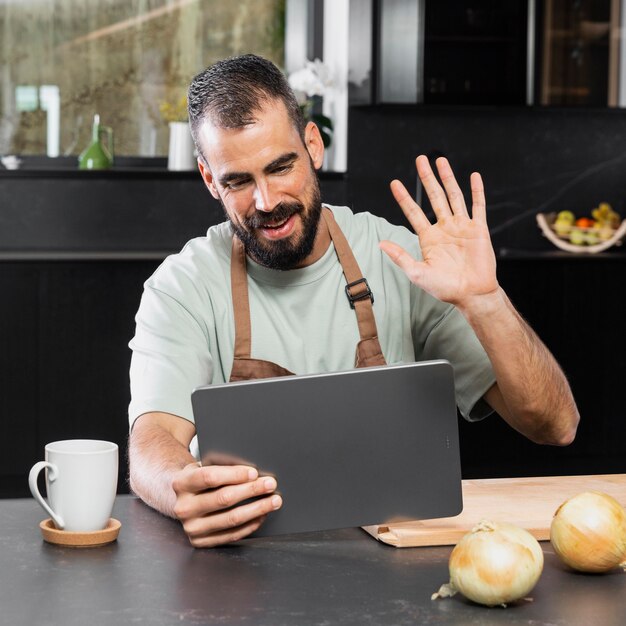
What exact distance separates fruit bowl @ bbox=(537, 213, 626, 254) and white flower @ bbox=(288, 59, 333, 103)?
0.99 m

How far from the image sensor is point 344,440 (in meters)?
1.45

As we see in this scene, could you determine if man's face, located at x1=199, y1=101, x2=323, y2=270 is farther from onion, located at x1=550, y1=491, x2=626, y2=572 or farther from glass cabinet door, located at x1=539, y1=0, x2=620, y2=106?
glass cabinet door, located at x1=539, y1=0, x2=620, y2=106

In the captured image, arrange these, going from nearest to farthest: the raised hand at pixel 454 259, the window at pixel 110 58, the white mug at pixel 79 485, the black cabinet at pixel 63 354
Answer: the white mug at pixel 79 485 < the raised hand at pixel 454 259 < the black cabinet at pixel 63 354 < the window at pixel 110 58

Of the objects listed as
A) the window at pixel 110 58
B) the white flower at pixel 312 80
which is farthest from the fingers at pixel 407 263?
the window at pixel 110 58

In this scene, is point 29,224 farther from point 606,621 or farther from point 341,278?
point 606,621

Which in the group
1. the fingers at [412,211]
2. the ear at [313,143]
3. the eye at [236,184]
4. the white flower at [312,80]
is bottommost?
the fingers at [412,211]

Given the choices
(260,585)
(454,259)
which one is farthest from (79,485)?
(454,259)

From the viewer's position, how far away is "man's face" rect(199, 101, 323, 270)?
195 cm

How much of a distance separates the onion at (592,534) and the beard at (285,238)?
796mm

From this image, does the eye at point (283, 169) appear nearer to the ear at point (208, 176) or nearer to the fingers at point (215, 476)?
the ear at point (208, 176)

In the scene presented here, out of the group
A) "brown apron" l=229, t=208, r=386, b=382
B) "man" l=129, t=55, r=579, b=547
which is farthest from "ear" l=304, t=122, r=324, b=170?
"brown apron" l=229, t=208, r=386, b=382

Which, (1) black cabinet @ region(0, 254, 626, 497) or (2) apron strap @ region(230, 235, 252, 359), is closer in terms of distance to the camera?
(2) apron strap @ region(230, 235, 252, 359)

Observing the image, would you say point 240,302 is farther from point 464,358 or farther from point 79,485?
point 79,485

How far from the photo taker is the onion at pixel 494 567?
49.5 inches
